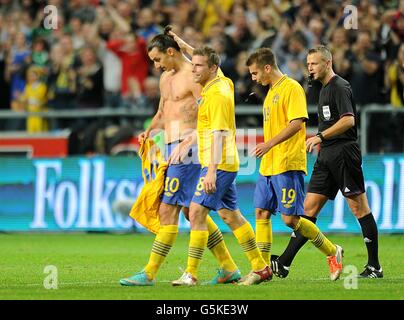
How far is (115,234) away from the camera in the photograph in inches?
742

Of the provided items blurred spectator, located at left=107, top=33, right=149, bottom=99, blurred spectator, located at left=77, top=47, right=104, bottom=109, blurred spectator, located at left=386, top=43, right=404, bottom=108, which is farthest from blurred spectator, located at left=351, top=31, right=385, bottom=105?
blurred spectator, located at left=77, top=47, right=104, bottom=109

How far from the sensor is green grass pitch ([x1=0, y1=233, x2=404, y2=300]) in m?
10.4

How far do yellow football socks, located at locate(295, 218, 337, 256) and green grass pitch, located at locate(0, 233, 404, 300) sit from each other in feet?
1.18

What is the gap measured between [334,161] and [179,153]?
2070 mm

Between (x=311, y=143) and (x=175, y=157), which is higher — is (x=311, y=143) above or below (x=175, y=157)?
above

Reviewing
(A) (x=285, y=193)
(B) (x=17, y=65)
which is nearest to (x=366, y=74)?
(A) (x=285, y=193)

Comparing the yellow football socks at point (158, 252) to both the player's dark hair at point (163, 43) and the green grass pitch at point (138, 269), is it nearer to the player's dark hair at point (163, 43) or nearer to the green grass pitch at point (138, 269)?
the green grass pitch at point (138, 269)

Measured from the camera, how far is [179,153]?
37.3ft

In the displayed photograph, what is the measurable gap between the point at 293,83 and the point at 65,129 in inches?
376

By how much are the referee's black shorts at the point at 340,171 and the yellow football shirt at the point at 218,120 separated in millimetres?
1669

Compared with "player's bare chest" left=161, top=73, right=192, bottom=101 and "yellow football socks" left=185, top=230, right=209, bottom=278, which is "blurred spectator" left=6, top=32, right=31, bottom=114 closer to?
"player's bare chest" left=161, top=73, right=192, bottom=101

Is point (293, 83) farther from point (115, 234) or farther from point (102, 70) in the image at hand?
point (102, 70)

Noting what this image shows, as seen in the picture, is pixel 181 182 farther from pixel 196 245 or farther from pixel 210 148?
pixel 196 245
